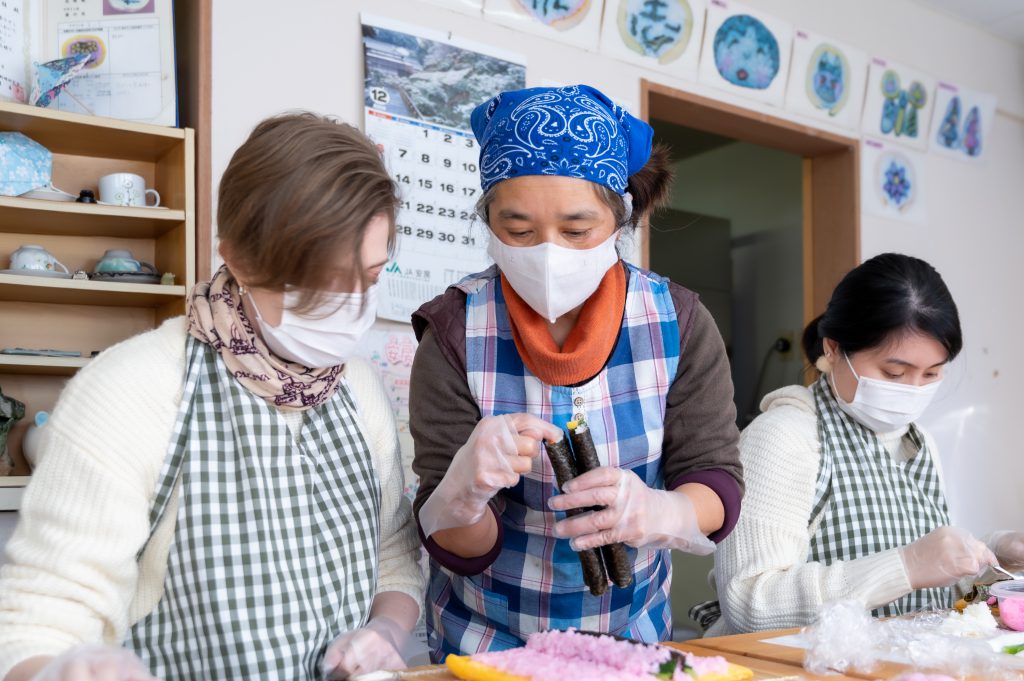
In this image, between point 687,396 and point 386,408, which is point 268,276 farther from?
point 687,396

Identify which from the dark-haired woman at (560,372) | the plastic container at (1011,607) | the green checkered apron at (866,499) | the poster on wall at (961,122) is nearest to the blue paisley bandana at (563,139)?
the dark-haired woman at (560,372)

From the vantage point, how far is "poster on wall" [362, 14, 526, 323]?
2.23 meters

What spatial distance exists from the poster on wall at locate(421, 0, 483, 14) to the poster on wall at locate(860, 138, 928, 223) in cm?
167

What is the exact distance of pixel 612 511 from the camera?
1.11 m

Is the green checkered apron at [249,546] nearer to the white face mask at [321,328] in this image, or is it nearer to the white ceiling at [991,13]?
the white face mask at [321,328]

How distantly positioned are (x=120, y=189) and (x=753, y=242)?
10.5ft

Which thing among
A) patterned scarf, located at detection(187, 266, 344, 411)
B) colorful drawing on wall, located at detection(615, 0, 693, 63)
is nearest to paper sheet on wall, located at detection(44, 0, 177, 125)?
patterned scarf, located at detection(187, 266, 344, 411)

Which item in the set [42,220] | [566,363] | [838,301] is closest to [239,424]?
[566,363]

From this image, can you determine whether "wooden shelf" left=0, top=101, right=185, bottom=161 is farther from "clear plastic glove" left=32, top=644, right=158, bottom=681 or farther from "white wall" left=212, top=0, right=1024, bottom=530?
"clear plastic glove" left=32, top=644, right=158, bottom=681

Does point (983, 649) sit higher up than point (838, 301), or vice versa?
point (838, 301)

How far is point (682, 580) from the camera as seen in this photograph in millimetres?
3797

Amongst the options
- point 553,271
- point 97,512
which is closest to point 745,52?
point 553,271

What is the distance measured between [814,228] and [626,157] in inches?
94.4

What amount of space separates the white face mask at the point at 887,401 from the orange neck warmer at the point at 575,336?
0.61 meters
